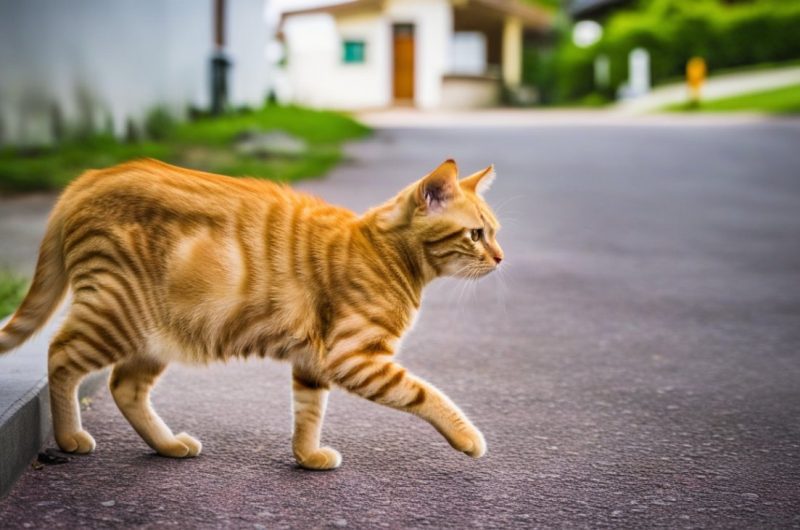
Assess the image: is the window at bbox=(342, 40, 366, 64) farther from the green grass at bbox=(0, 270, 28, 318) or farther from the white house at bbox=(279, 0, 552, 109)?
the green grass at bbox=(0, 270, 28, 318)

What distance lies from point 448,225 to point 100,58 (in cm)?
1125

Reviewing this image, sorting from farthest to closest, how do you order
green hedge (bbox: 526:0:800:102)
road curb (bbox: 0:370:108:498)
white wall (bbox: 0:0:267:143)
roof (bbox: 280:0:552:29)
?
roof (bbox: 280:0:552:29)
green hedge (bbox: 526:0:800:102)
white wall (bbox: 0:0:267:143)
road curb (bbox: 0:370:108:498)

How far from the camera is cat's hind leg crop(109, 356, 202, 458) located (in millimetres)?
3439

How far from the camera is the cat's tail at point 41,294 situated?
3.46 metres

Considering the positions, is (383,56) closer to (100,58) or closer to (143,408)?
(100,58)

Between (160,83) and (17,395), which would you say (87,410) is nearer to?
(17,395)

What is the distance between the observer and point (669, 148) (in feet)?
49.5

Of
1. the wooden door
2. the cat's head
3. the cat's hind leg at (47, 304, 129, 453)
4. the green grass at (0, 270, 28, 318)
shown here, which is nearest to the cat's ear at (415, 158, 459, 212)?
the cat's head

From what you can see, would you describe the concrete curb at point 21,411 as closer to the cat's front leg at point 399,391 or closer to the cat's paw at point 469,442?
the cat's front leg at point 399,391

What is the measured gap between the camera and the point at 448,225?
3.46m

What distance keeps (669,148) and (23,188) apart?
9394mm

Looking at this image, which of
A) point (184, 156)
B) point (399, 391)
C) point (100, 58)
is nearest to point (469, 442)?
point (399, 391)

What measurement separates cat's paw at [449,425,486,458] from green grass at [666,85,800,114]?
17385 mm

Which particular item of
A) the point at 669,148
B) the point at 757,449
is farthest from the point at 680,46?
the point at 757,449
